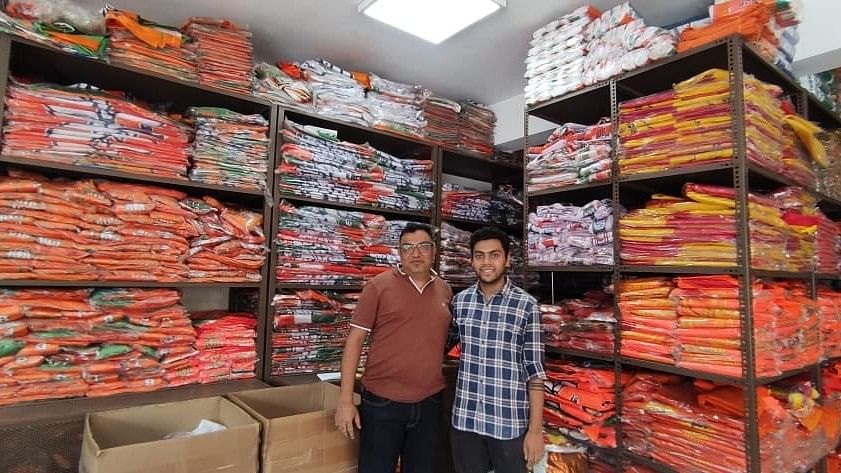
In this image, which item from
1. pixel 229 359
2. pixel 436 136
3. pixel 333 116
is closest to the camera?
pixel 229 359

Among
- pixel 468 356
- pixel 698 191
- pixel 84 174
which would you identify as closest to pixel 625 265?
pixel 698 191

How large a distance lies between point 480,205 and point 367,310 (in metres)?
1.85

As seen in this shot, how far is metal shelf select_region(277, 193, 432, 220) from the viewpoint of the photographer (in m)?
2.74

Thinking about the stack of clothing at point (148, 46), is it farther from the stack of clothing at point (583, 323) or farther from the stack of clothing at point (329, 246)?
the stack of clothing at point (583, 323)

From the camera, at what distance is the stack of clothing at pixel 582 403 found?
7.13 ft

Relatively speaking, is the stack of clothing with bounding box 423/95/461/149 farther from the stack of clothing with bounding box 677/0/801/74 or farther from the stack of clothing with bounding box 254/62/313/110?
the stack of clothing with bounding box 677/0/801/74

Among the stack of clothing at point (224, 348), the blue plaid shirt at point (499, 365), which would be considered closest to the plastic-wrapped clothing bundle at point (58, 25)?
the stack of clothing at point (224, 348)

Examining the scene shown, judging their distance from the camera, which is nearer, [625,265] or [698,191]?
[698,191]

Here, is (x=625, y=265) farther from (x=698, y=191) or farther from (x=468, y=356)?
(x=468, y=356)

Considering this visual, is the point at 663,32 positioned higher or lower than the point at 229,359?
higher

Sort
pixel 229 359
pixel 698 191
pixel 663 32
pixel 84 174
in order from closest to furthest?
1. pixel 698 191
2. pixel 663 32
3. pixel 84 174
4. pixel 229 359

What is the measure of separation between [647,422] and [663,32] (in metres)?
1.75

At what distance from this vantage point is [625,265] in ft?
7.08

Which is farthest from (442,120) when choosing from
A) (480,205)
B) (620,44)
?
(620,44)
